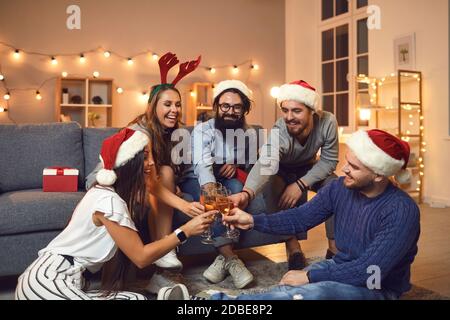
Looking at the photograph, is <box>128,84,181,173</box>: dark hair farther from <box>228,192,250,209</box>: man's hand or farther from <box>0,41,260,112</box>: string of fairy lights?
<box>0,41,260,112</box>: string of fairy lights

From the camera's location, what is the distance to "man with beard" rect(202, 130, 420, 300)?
52.1 inches

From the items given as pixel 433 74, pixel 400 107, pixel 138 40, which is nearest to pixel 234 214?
pixel 400 107

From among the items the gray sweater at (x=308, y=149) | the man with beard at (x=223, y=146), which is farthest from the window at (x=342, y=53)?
the man with beard at (x=223, y=146)

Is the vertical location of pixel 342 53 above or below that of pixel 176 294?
above

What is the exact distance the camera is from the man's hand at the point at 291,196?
232cm

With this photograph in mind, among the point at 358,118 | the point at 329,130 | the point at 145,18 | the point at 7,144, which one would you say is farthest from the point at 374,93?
the point at 7,144

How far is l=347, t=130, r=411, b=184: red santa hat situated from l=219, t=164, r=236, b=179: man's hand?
0.98m

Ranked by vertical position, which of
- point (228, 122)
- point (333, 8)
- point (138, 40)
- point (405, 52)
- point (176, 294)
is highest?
point (333, 8)

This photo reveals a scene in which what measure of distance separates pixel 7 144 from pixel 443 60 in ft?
13.7

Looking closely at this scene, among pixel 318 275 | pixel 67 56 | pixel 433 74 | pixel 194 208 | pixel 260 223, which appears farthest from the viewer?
pixel 67 56

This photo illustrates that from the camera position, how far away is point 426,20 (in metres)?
4.57

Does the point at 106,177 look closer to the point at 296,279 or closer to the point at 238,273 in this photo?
the point at 296,279

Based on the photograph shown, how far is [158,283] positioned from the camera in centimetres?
194

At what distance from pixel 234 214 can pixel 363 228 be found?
511mm
